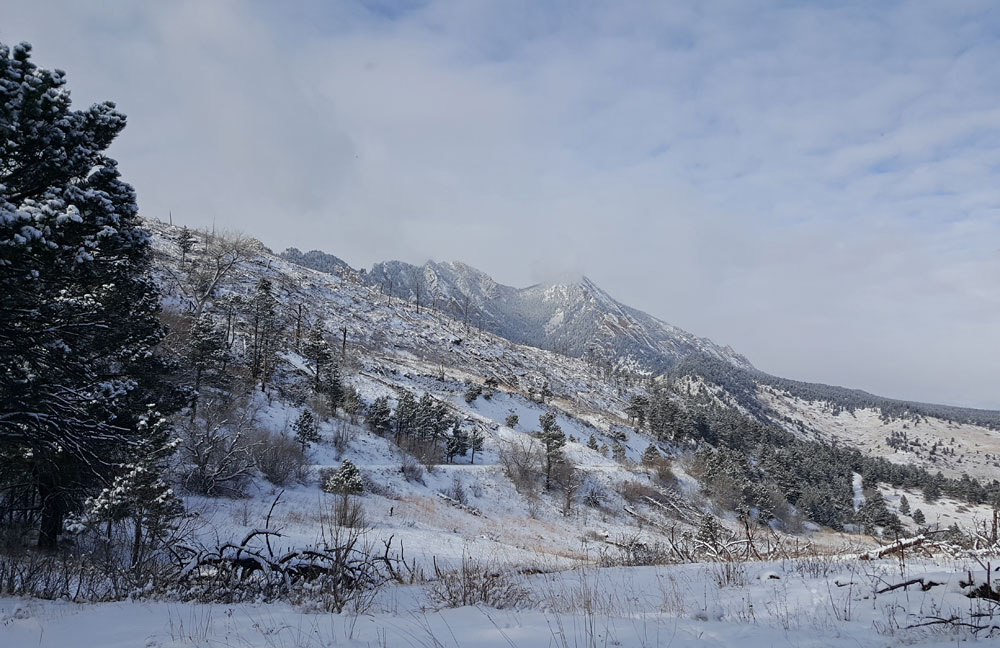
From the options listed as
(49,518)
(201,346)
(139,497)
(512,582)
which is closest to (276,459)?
(201,346)

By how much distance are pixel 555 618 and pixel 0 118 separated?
960 centimetres

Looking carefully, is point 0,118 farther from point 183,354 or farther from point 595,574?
point 183,354

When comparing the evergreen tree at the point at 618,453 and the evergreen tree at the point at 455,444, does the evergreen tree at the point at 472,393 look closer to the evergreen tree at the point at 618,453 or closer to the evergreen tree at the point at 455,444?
the evergreen tree at the point at 455,444

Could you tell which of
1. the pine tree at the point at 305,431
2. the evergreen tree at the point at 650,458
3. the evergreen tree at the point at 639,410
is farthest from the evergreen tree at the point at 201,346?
the evergreen tree at the point at 639,410

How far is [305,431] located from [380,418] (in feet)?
30.9

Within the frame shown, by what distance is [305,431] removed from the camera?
1187 inches

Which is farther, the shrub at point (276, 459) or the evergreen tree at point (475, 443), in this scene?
the evergreen tree at point (475, 443)

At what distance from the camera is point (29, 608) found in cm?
422

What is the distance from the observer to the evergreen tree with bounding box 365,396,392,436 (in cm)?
3878

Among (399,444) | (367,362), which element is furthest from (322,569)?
(367,362)

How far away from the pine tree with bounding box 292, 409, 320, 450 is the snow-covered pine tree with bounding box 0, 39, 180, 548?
61.2 ft

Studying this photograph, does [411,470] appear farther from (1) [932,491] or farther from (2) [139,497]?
(1) [932,491]

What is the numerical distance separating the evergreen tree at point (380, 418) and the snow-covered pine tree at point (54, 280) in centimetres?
2757

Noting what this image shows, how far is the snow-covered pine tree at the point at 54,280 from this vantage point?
20.8 ft
